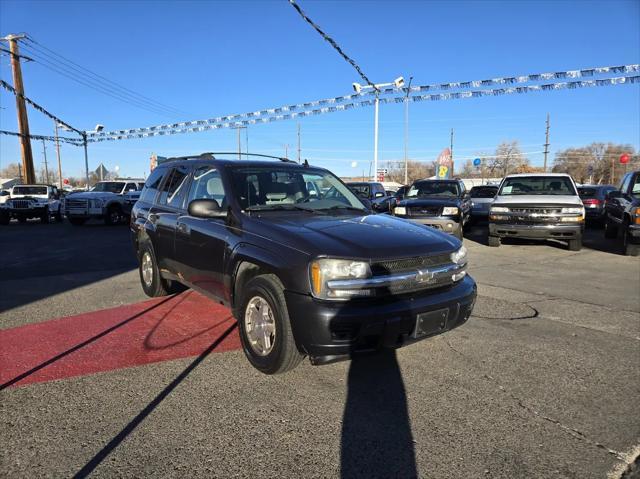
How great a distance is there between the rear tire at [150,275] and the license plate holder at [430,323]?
3688mm

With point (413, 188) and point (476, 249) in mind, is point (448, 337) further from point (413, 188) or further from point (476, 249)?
point (413, 188)

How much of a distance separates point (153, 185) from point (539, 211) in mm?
8778

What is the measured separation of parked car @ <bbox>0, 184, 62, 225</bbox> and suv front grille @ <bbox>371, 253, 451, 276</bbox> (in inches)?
859

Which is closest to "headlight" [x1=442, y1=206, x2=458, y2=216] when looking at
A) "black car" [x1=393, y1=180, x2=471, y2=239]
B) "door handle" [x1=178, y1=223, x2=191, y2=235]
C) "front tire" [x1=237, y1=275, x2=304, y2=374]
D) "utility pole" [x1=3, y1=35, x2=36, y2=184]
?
"black car" [x1=393, y1=180, x2=471, y2=239]

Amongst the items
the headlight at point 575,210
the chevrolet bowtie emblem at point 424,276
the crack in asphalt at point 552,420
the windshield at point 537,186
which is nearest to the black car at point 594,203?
the windshield at point 537,186

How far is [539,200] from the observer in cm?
1079

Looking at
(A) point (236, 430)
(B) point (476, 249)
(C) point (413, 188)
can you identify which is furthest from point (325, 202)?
(C) point (413, 188)

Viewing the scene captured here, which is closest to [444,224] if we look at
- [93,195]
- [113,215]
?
[113,215]

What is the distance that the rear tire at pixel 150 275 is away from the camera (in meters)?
5.87

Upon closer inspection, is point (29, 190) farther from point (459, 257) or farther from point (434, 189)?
point (459, 257)

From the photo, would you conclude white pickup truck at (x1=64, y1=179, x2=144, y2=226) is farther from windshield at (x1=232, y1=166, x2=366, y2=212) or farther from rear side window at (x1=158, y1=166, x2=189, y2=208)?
windshield at (x1=232, y1=166, x2=366, y2=212)

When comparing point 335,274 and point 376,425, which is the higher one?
point 335,274

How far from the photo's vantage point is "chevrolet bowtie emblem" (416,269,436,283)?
3.45 m

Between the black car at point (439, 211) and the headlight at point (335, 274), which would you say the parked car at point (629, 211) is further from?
the headlight at point (335, 274)
